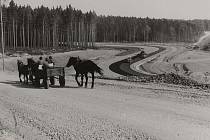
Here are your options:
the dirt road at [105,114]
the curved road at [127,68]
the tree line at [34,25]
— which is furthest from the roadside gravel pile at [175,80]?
the tree line at [34,25]

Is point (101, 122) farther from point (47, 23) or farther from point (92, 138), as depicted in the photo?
point (47, 23)

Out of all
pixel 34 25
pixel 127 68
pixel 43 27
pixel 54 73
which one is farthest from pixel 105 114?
pixel 34 25

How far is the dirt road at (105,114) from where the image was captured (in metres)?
12.2

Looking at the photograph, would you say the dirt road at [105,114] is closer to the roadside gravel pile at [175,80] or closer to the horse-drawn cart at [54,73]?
the horse-drawn cart at [54,73]

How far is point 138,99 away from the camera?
18.2m

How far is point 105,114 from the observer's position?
48.3 feet

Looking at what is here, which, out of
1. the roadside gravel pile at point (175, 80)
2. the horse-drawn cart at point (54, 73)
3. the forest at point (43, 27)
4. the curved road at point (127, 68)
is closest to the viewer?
the horse-drawn cart at point (54, 73)

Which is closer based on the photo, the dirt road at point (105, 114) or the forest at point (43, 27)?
the dirt road at point (105, 114)

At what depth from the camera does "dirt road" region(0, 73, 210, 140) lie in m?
12.2

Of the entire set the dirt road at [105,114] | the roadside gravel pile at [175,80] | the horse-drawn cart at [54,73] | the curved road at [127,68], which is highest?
the horse-drawn cart at [54,73]

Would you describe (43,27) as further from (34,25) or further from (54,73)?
(54,73)

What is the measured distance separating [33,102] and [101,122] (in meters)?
5.22

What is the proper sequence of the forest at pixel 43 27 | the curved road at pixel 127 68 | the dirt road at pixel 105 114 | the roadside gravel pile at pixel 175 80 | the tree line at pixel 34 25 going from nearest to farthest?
1. the dirt road at pixel 105 114
2. the roadside gravel pile at pixel 175 80
3. the curved road at pixel 127 68
4. the tree line at pixel 34 25
5. the forest at pixel 43 27

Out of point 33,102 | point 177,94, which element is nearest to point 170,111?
point 177,94
